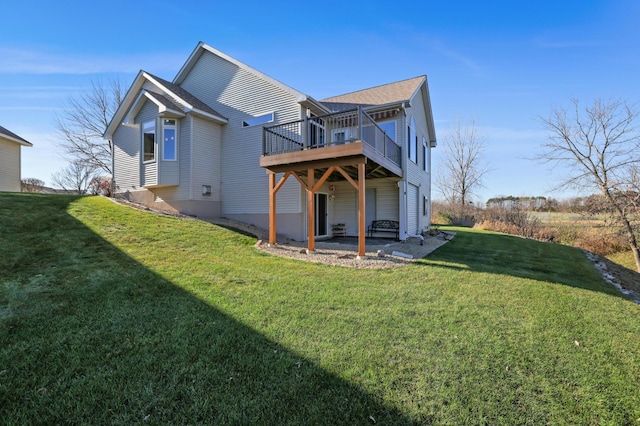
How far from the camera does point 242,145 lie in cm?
1241

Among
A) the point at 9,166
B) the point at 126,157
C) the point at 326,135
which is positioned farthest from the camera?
the point at 9,166

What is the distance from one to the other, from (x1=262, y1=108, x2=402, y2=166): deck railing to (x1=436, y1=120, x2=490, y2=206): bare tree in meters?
24.2

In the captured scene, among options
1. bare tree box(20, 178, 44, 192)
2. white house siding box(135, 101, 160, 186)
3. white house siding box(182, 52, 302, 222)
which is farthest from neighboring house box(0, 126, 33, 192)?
white house siding box(182, 52, 302, 222)

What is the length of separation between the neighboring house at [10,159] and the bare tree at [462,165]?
36.7m

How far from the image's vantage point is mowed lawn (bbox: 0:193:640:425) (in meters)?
2.39

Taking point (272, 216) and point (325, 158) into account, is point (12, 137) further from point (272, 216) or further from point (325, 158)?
point (325, 158)

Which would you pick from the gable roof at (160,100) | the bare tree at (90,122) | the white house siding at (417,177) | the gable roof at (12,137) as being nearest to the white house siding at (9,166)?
the gable roof at (12,137)

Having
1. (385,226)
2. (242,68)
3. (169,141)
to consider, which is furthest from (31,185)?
(385,226)

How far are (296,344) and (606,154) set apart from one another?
19438 mm

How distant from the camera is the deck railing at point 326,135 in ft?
31.1

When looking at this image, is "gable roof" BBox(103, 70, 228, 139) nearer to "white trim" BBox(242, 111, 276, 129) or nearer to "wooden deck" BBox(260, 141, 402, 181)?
"white trim" BBox(242, 111, 276, 129)

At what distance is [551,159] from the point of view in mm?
16016

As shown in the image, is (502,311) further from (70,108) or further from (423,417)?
(70,108)

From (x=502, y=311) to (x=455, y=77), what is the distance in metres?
13.8
